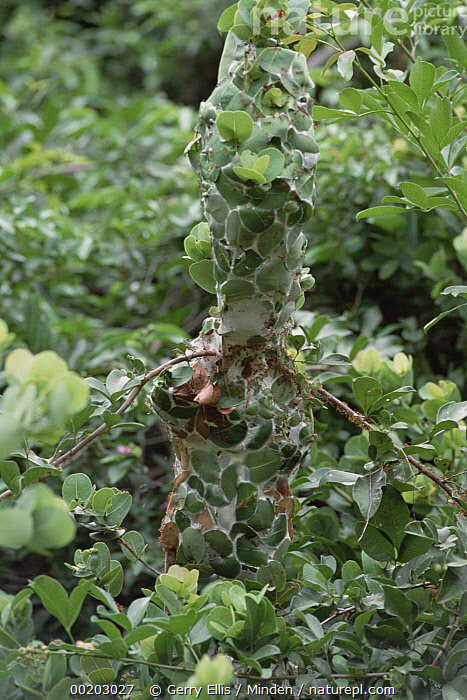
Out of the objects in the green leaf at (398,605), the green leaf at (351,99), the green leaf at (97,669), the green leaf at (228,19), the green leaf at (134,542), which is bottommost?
the green leaf at (97,669)

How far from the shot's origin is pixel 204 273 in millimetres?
692

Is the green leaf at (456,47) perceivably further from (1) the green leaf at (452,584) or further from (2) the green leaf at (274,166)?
(1) the green leaf at (452,584)

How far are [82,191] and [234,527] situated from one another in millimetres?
1589

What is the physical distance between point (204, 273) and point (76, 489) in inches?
10.0

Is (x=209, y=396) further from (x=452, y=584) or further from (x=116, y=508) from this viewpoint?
(x=452, y=584)

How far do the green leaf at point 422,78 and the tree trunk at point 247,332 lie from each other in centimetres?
15

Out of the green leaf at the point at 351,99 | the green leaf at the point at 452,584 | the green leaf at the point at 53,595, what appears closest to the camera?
the green leaf at the point at 53,595

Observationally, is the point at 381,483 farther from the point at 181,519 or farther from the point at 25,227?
the point at 25,227

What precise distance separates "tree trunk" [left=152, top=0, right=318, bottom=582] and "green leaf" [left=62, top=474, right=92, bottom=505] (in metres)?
0.09

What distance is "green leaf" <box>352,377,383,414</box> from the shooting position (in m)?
0.67

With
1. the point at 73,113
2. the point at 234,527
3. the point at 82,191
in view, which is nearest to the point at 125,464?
the point at 234,527

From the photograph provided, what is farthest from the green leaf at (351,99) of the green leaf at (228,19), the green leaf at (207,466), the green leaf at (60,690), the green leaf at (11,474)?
the green leaf at (60,690)

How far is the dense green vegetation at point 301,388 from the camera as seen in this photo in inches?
21.0

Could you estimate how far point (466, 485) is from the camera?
2.46 ft
